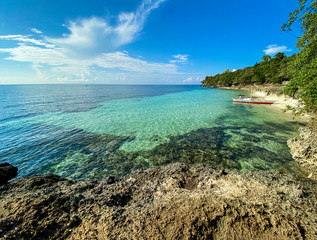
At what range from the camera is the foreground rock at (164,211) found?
310 centimetres

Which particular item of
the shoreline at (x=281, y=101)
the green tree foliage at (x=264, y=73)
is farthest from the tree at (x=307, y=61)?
the green tree foliage at (x=264, y=73)

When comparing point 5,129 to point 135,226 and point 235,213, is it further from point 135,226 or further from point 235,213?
point 235,213

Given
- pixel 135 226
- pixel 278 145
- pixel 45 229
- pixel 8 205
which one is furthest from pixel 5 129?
pixel 278 145

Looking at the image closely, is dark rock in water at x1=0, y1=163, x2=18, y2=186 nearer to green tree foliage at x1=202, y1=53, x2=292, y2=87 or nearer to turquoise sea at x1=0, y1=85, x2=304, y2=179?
turquoise sea at x1=0, y1=85, x2=304, y2=179

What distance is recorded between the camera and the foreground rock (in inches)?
122

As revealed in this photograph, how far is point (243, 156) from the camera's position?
920cm

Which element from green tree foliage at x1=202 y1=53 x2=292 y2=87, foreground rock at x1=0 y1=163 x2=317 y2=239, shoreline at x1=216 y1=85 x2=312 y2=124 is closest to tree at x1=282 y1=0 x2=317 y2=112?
shoreline at x1=216 y1=85 x2=312 y2=124

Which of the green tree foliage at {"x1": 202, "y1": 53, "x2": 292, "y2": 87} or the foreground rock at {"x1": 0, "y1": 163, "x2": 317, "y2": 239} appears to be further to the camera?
the green tree foliage at {"x1": 202, "y1": 53, "x2": 292, "y2": 87}

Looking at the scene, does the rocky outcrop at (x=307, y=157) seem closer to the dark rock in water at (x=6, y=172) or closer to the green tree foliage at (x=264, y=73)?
the dark rock in water at (x=6, y=172)

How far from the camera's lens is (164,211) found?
11.8ft

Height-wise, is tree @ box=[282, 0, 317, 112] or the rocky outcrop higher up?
tree @ box=[282, 0, 317, 112]

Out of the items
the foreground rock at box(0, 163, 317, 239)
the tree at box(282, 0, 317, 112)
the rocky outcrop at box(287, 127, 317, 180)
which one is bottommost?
the rocky outcrop at box(287, 127, 317, 180)

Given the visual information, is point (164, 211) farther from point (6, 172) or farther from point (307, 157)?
point (307, 157)

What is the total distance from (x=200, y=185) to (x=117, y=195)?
10.4 ft
